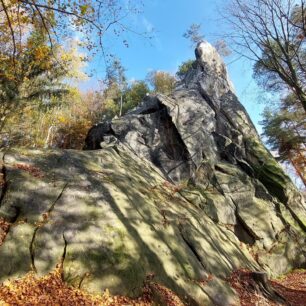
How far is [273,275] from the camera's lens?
45.8ft

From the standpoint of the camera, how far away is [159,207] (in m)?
10.3

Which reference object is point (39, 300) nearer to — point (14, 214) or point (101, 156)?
point (14, 214)

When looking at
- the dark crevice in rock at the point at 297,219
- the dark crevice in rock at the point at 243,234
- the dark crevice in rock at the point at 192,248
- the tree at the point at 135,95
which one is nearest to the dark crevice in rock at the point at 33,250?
the dark crevice in rock at the point at 192,248

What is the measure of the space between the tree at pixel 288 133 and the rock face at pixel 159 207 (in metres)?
9.72

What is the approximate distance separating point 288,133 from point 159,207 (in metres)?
24.5

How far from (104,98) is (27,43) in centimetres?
2385

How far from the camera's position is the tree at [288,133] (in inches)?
1152

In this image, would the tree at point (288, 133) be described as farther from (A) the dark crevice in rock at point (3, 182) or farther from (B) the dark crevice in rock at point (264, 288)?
(A) the dark crevice in rock at point (3, 182)

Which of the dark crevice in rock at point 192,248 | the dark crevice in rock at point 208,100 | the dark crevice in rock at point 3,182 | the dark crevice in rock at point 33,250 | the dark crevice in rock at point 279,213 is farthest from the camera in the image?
the dark crevice in rock at point 208,100

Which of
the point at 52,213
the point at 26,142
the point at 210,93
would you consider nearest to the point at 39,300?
the point at 52,213

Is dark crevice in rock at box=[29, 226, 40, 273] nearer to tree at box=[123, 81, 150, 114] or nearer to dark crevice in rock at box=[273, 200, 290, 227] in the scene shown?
dark crevice in rock at box=[273, 200, 290, 227]

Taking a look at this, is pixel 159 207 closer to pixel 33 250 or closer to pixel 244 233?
pixel 33 250

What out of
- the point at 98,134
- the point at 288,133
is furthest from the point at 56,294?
the point at 288,133

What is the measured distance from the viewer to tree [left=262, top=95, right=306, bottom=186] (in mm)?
29258
